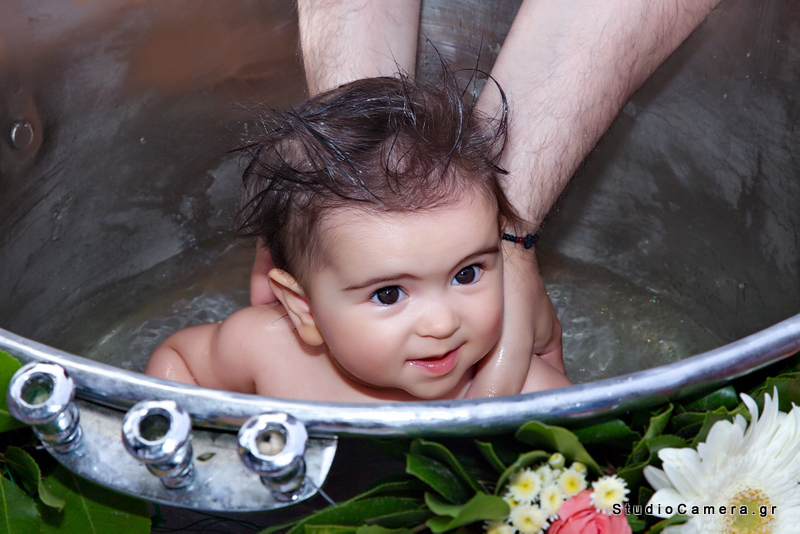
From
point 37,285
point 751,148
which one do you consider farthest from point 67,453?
point 751,148

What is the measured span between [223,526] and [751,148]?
0.81 metres

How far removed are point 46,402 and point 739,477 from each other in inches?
15.6

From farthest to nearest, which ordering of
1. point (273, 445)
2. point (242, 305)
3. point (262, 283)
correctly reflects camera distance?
point (242, 305), point (262, 283), point (273, 445)

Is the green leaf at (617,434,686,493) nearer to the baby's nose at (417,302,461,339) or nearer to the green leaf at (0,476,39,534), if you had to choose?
the baby's nose at (417,302,461,339)

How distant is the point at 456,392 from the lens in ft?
2.56

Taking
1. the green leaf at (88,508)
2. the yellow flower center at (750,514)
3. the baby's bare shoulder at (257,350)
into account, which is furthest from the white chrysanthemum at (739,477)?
the baby's bare shoulder at (257,350)

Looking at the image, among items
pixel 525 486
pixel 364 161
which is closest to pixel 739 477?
pixel 525 486

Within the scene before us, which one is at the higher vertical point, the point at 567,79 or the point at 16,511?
the point at 567,79

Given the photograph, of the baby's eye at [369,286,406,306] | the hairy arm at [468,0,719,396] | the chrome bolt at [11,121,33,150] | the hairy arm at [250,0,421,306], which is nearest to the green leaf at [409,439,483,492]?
the baby's eye at [369,286,406,306]

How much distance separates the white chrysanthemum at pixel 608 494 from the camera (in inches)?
17.3

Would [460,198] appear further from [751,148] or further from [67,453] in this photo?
[751,148]

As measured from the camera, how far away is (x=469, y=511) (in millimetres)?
426

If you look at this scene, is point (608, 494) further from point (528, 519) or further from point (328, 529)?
point (328, 529)

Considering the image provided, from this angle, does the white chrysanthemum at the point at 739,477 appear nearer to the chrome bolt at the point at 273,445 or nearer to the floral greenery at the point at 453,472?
the floral greenery at the point at 453,472
